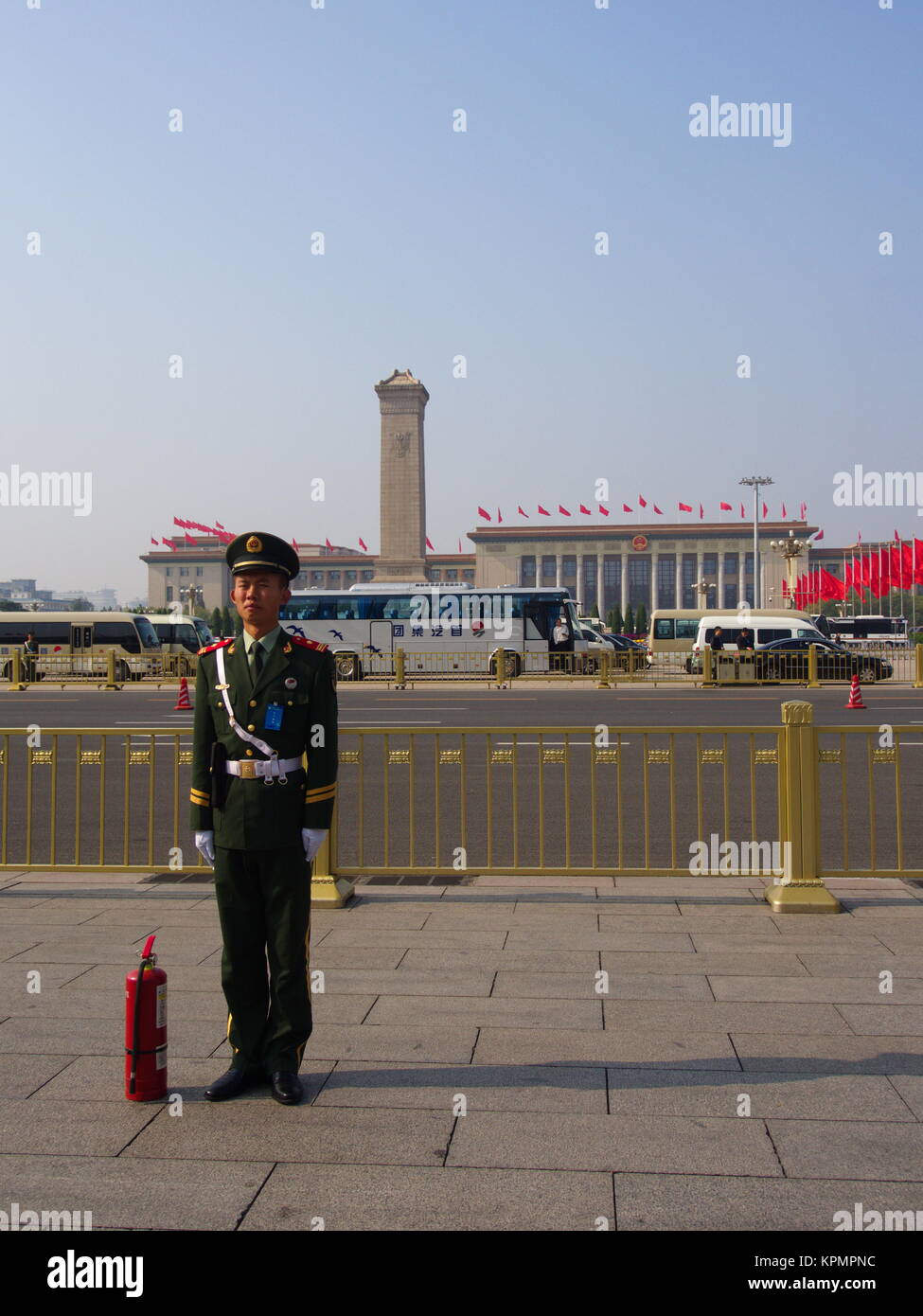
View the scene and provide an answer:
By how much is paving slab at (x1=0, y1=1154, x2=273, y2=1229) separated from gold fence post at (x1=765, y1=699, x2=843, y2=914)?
13.4ft

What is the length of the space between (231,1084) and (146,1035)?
1.17ft

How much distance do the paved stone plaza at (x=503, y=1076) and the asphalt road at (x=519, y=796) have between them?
2.82ft

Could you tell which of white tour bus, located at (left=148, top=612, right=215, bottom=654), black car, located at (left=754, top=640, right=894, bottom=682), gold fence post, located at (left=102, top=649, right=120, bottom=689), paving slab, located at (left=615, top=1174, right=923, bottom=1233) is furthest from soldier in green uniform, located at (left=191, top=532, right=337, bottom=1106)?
white tour bus, located at (left=148, top=612, right=215, bottom=654)

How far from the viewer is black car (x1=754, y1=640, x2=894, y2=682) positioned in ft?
95.9

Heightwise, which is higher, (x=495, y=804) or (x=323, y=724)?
→ (x=323, y=724)

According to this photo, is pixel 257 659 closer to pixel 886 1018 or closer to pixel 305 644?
pixel 305 644

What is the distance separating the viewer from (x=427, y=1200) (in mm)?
3184

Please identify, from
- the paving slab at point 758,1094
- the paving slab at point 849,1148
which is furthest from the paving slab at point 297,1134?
the paving slab at point 849,1148

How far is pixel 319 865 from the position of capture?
6926 millimetres

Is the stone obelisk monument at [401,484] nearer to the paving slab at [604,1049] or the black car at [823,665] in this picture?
the black car at [823,665]
